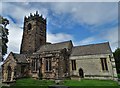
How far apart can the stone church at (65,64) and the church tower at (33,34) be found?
5.58ft

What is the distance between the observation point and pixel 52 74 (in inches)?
1173

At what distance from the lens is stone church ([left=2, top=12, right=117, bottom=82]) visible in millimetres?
29594

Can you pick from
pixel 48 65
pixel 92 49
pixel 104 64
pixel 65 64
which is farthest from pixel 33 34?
pixel 104 64

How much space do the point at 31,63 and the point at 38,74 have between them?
14.5 feet

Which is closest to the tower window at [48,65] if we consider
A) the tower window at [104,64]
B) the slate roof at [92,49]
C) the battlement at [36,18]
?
the slate roof at [92,49]

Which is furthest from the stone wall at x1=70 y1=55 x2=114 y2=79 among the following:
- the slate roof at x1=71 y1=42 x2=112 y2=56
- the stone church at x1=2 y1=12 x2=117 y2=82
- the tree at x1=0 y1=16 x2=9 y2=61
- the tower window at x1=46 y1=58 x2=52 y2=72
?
the tree at x1=0 y1=16 x2=9 y2=61

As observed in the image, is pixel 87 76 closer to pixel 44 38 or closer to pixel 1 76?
pixel 44 38

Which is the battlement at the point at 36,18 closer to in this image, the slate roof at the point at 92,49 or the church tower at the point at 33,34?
the church tower at the point at 33,34

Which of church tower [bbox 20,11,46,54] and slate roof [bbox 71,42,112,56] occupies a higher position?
church tower [bbox 20,11,46,54]

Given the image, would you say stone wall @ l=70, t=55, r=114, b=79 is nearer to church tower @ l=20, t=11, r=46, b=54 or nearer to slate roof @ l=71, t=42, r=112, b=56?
slate roof @ l=71, t=42, r=112, b=56

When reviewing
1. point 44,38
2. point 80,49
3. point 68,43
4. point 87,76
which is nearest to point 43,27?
point 44,38

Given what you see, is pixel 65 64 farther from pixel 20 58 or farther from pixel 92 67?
pixel 20 58

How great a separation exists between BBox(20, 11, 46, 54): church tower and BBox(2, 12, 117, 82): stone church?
5.58ft

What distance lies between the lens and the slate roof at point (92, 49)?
31.0 metres
